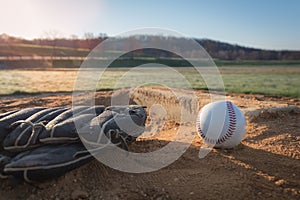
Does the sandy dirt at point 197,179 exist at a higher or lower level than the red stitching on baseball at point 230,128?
lower

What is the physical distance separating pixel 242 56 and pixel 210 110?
2631 inches

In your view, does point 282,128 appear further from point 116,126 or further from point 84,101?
point 84,101

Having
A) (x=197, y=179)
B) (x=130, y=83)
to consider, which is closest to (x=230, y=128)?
(x=197, y=179)

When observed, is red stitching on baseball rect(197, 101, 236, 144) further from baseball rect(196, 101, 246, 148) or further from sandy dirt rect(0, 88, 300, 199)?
sandy dirt rect(0, 88, 300, 199)

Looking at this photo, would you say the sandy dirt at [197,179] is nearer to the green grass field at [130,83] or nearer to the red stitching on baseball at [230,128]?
the red stitching on baseball at [230,128]

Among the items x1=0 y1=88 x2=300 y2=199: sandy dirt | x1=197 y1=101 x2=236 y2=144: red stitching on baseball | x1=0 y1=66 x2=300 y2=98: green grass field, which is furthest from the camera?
x1=0 y1=66 x2=300 y2=98: green grass field

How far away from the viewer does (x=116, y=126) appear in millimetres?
3533

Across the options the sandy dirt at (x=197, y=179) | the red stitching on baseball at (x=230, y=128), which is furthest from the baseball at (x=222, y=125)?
the sandy dirt at (x=197, y=179)

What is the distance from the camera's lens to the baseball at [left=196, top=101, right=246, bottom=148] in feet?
13.1

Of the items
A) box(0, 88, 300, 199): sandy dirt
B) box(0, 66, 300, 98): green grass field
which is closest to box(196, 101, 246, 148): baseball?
box(0, 88, 300, 199): sandy dirt

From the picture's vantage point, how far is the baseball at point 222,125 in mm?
3979

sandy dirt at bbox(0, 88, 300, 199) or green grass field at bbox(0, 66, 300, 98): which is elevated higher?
green grass field at bbox(0, 66, 300, 98)

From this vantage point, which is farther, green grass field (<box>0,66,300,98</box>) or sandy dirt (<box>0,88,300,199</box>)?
green grass field (<box>0,66,300,98</box>)

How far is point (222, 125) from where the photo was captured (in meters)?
3.98
